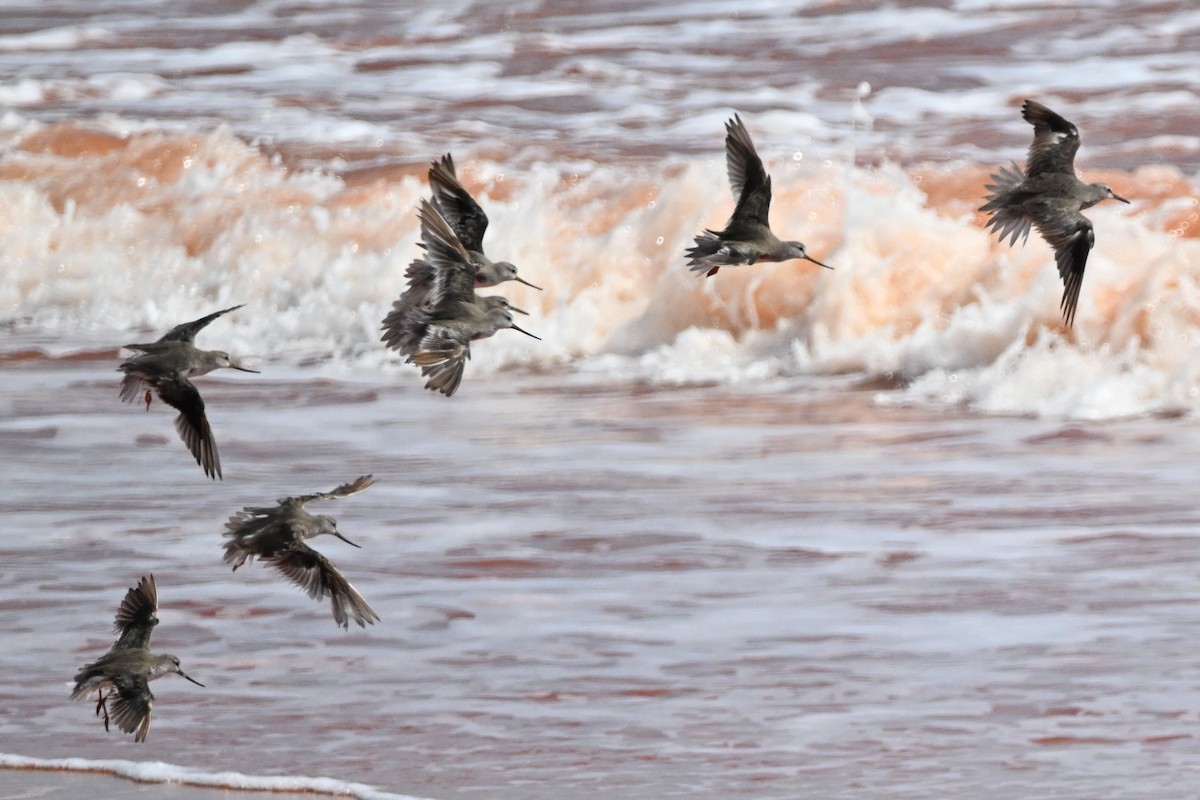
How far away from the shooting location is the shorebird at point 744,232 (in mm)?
3984

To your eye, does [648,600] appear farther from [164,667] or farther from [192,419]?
[192,419]

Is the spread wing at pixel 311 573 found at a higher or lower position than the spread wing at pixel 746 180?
lower

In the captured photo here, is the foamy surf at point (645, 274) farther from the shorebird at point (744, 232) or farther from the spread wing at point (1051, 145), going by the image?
the spread wing at point (1051, 145)

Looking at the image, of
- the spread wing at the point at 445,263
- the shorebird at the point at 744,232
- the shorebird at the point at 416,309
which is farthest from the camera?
the shorebird at the point at 744,232

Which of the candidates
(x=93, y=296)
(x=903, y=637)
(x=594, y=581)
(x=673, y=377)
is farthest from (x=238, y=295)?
(x=903, y=637)

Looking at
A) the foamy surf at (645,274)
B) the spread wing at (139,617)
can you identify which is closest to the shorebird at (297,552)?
the spread wing at (139,617)

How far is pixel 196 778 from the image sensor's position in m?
4.17

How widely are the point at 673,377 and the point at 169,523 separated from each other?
3.02 m

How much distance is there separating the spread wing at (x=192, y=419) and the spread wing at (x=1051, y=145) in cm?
151

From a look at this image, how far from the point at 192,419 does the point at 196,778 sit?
1010 mm

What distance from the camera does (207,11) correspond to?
19797 millimetres

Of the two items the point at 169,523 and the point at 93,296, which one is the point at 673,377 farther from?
the point at 93,296

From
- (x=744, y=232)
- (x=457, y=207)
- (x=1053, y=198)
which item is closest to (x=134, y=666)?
(x=457, y=207)

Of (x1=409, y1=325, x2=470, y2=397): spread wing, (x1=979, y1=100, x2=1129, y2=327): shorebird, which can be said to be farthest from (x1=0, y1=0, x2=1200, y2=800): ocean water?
(x1=979, y1=100, x2=1129, y2=327): shorebird
